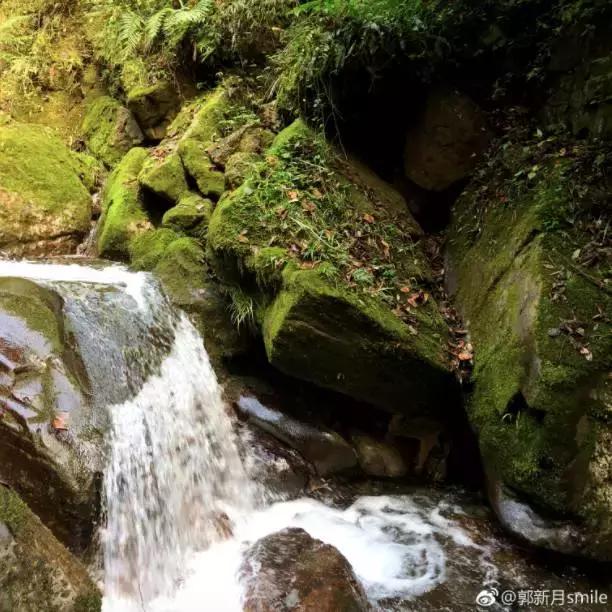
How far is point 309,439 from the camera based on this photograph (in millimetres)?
5004

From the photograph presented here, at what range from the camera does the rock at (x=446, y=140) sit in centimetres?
541

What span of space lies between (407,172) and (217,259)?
2.50m

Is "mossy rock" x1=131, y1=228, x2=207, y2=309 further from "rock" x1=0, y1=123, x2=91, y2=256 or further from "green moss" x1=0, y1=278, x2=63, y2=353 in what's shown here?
"green moss" x1=0, y1=278, x2=63, y2=353

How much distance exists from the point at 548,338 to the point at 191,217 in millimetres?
4439

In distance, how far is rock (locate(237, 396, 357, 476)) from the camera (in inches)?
195

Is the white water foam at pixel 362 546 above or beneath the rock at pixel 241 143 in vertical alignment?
beneath

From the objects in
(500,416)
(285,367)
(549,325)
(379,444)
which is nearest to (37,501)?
(285,367)

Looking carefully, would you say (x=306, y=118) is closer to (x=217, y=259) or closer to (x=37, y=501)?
(x=217, y=259)

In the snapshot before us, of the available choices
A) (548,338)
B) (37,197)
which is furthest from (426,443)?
(37,197)

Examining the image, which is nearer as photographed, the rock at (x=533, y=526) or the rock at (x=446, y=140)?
the rock at (x=533, y=526)

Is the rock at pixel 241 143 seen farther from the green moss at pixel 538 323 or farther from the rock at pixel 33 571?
the rock at pixel 33 571

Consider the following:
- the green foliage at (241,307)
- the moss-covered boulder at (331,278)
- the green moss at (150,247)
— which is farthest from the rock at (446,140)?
the green moss at (150,247)

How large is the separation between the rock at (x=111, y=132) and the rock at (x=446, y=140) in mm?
5011

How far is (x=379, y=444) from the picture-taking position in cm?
514
